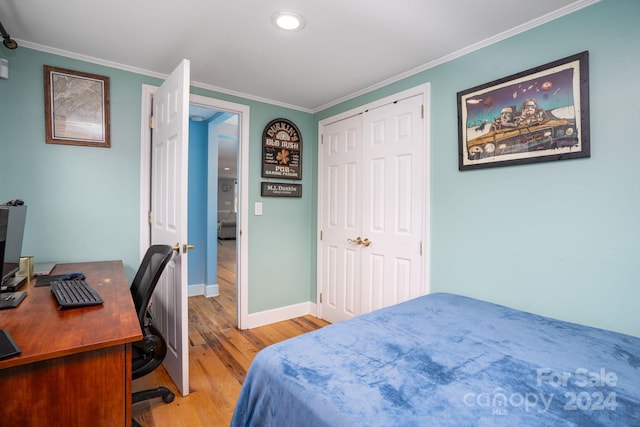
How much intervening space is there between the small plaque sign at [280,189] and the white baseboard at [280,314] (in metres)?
1.26

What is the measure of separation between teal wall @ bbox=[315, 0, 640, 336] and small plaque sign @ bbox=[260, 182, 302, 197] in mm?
1607

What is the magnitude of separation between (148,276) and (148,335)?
0.32 metres

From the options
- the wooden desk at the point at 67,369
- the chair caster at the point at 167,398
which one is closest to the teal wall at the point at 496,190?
the chair caster at the point at 167,398

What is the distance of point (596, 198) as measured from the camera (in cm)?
156

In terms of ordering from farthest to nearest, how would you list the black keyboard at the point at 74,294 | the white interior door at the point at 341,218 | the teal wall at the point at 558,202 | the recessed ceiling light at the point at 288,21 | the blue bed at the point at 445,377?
1. the white interior door at the point at 341,218
2. the recessed ceiling light at the point at 288,21
3. the teal wall at the point at 558,202
4. the black keyboard at the point at 74,294
5. the blue bed at the point at 445,377

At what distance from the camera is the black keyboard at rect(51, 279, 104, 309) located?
136 centimetres

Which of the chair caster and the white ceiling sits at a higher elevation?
the white ceiling

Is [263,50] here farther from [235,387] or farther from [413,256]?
[235,387]

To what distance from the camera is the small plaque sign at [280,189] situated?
3178 mm

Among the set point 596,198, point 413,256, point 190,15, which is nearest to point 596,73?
point 596,198

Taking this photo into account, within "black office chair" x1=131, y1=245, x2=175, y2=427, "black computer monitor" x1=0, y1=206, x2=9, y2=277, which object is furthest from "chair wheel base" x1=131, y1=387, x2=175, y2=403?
"black computer monitor" x1=0, y1=206, x2=9, y2=277

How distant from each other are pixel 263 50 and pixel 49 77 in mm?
1521

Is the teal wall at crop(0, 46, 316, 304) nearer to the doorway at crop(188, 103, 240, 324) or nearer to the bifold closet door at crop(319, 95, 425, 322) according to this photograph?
the bifold closet door at crop(319, 95, 425, 322)

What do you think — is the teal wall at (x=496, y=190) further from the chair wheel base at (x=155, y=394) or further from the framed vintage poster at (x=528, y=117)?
the chair wheel base at (x=155, y=394)
